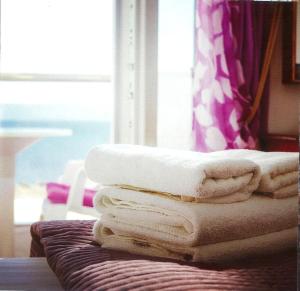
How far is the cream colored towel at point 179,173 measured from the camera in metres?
0.39

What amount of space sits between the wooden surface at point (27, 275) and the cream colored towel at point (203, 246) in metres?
0.06

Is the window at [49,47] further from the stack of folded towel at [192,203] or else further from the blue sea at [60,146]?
the blue sea at [60,146]

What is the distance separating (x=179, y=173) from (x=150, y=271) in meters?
0.09

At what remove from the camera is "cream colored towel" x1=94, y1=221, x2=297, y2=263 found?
398 mm

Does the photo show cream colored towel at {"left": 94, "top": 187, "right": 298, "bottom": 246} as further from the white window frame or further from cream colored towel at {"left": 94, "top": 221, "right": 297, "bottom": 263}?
the white window frame

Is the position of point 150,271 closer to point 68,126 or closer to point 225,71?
point 225,71

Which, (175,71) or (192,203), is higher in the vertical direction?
(175,71)

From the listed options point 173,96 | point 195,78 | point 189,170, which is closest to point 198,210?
point 189,170

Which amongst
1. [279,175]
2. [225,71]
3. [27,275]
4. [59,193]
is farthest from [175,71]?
[27,275]

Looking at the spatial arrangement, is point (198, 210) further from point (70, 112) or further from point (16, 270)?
Result: point (70, 112)

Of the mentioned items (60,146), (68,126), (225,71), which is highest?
(225,71)

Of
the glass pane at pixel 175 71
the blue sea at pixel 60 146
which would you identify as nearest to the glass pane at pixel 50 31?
the glass pane at pixel 175 71

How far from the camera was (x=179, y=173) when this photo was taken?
0.40 m

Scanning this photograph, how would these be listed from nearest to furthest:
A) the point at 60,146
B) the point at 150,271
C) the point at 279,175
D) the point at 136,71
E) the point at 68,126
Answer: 1. the point at 150,271
2. the point at 279,175
3. the point at 136,71
4. the point at 60,146
5. the point at 68,126
